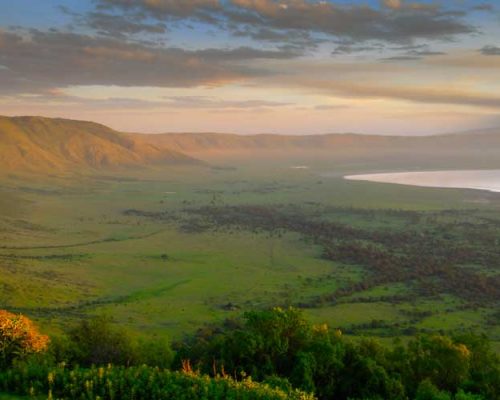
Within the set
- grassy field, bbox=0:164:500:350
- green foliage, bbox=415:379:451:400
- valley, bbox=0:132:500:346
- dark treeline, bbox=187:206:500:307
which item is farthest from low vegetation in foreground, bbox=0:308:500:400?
dark treeline, bbox=187:206:500:307

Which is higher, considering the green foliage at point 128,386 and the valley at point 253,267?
the green foliage at point 128,386

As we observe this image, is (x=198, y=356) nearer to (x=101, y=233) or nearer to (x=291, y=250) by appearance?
(x=291, y=250)

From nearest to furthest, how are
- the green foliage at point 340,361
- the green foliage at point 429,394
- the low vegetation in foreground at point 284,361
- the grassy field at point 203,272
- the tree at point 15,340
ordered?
the green foliage at point 429,394 → the low vegetation in foreground at point 284,361 → the tree at point 15,340 → the green foliage at point 340,361 → the grassy field at point 203,272

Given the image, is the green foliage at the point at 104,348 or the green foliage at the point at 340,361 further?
the green foliage at the point at 104,348

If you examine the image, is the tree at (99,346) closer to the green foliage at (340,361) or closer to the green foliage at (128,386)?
the green foliage at (340,361)

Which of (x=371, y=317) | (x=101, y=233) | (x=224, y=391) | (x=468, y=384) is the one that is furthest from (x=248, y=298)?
(x=101, y=233)

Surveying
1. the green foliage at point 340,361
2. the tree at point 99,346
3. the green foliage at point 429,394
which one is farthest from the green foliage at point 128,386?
the tree at point 99,346

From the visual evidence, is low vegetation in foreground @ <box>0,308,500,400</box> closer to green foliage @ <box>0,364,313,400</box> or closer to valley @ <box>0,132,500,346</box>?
green foliage @ <box>0,364,313,400</box>
